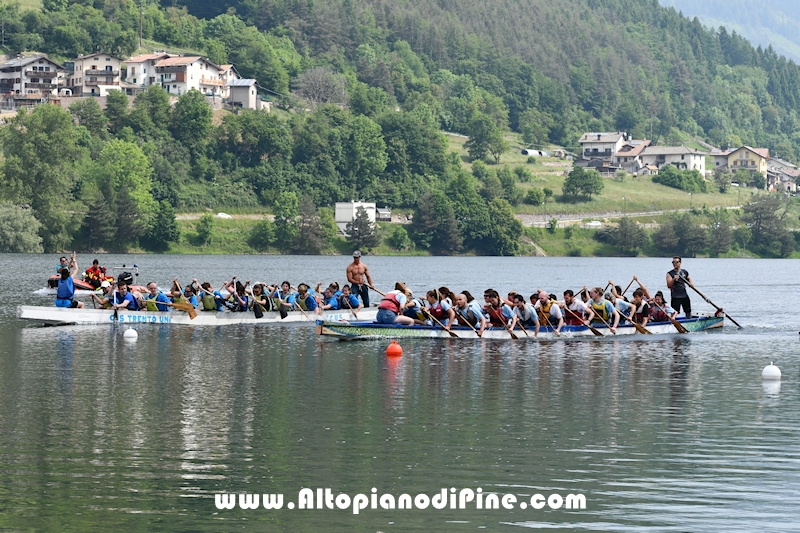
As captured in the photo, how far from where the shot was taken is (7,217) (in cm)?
13150

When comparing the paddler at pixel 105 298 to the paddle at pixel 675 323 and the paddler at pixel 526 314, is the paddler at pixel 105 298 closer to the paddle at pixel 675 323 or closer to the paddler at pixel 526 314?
the paddler at pixel 526 314

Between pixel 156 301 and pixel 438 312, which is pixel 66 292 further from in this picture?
pixel 438 312

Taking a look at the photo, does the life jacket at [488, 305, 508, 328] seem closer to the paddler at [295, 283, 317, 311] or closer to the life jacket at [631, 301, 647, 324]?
the life jacket at [631, 301, 647, 324]

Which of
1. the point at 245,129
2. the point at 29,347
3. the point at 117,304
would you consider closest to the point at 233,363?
the point at 29,347

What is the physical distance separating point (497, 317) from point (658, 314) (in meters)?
8.25

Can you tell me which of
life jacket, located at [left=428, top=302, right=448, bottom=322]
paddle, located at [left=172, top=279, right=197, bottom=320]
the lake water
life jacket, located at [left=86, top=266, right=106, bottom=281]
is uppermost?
life jacket, located at [left=86, top=266, right=106, bottom=281]

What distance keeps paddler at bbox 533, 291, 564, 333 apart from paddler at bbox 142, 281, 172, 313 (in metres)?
15.6

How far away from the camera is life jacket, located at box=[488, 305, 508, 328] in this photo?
→ 4380cm

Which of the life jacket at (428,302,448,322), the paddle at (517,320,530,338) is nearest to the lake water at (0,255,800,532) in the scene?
the paddle at (517,320,530,338)

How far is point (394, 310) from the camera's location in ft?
141

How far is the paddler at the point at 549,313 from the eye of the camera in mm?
44938

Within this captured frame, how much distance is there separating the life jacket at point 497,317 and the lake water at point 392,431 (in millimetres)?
817

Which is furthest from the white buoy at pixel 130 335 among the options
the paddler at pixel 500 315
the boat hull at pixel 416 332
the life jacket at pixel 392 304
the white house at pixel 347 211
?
the white house at pixel 347 211

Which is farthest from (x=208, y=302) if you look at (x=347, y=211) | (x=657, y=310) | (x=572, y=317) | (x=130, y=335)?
(x=347, y=211)
